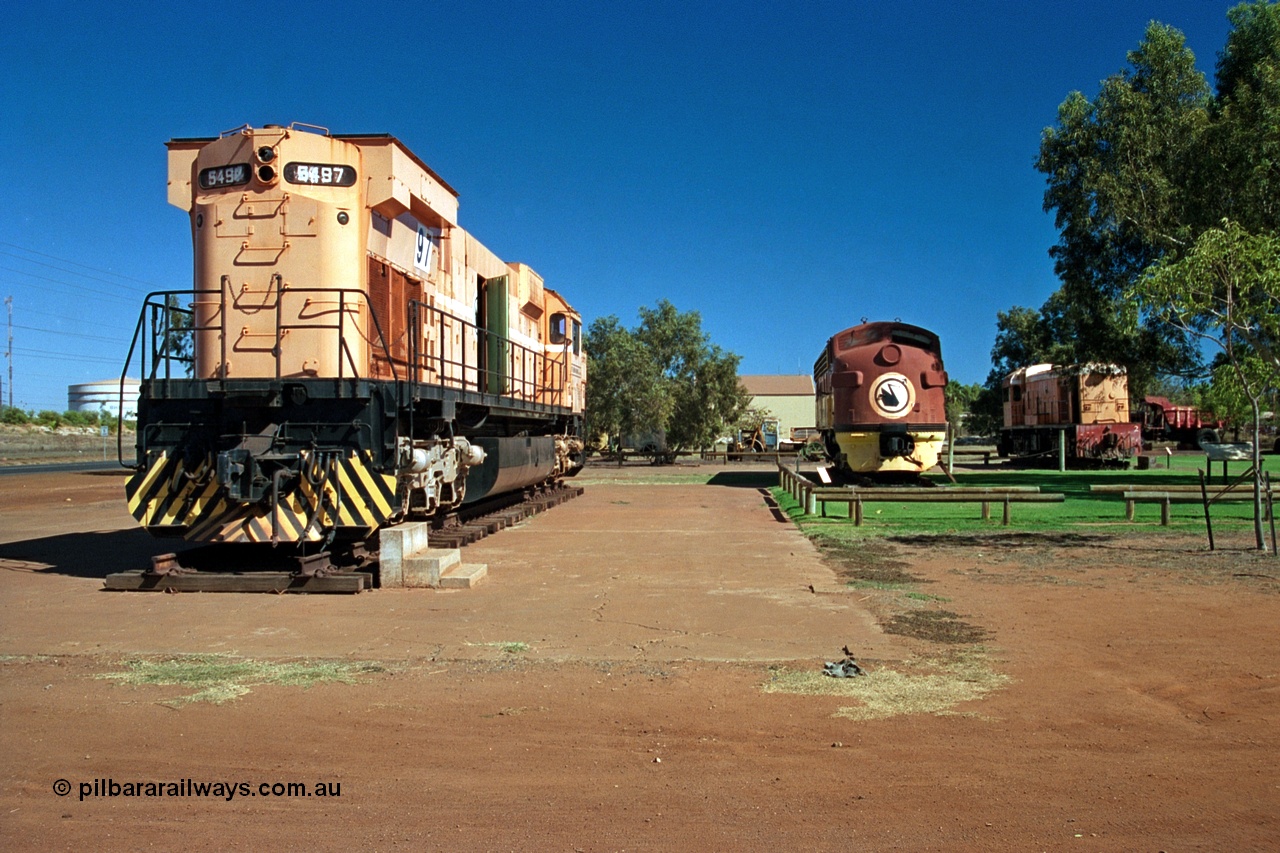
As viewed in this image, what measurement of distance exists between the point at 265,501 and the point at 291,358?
5.77 feet

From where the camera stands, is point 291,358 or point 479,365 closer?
point 291,358

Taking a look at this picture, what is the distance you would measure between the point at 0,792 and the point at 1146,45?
28.7 meters

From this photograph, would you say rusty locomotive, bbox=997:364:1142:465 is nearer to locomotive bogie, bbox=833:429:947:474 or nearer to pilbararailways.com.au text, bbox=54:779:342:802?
locomotive bogie, bbox=833:429:947:474

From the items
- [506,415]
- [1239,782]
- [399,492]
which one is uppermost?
[506,415]

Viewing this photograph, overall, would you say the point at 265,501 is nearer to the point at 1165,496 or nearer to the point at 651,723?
the point at 651,723

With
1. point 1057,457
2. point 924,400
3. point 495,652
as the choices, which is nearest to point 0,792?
point 495,652

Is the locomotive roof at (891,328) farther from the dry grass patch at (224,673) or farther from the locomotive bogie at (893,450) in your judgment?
the dry grass patch at (224,673)

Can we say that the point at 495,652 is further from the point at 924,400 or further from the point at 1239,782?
the point at 924,400

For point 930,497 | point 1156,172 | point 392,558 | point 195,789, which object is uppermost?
point 1156,172

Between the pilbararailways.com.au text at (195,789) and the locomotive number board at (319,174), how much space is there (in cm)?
738

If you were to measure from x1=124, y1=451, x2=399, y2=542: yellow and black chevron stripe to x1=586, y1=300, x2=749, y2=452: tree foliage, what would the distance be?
35.7 m

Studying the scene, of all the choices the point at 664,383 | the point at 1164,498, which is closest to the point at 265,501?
the point at 1164,498

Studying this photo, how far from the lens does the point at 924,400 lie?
2133 centimetres

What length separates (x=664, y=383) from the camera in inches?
1832
